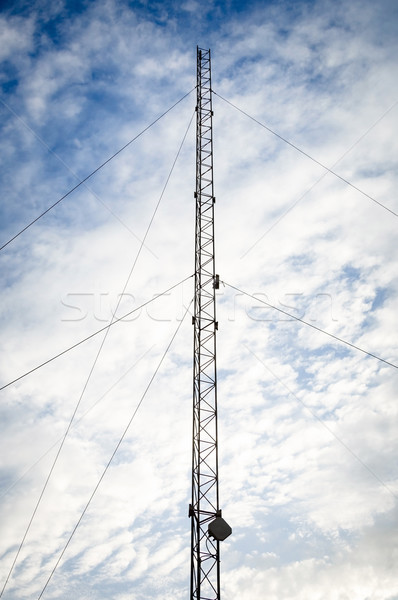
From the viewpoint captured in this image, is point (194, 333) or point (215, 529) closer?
point (215, 529)

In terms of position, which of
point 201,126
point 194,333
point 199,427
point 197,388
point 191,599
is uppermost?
point 201,126

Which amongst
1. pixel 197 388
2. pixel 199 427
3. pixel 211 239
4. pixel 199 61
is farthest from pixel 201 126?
pixel 199 427

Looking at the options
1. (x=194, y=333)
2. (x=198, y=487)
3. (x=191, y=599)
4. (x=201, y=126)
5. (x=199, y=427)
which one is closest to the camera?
(x=191, y=599)

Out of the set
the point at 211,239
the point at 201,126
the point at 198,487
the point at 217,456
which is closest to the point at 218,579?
the point at 198,487

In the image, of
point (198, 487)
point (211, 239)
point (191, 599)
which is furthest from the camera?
point (211, 239)

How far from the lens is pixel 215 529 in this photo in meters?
15.1

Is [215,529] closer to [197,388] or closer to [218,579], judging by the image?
[218,579]

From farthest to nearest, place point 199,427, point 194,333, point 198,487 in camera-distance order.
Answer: point 194,333 < point 199,427 < point 198,487

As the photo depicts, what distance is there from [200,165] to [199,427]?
16021 millimetres

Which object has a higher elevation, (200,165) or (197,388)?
(200,165)

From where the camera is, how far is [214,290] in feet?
66.6

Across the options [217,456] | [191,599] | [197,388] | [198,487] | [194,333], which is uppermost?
[194,333]

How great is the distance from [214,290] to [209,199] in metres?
6.25

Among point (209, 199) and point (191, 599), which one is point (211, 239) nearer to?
point (209, 199)
